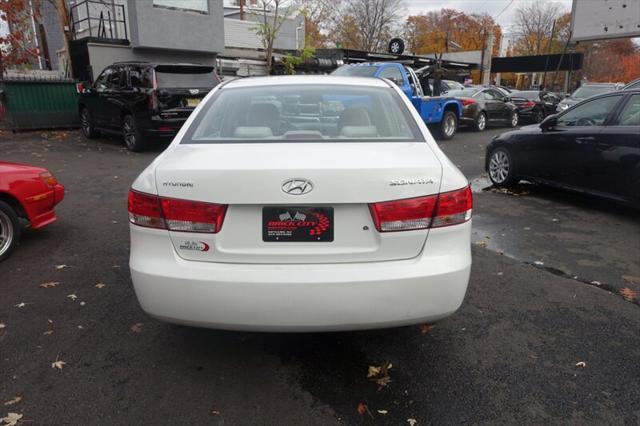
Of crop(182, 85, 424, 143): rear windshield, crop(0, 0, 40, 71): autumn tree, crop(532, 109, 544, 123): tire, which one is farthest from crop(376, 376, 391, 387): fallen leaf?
crop(532, 109, 544, 123): tire

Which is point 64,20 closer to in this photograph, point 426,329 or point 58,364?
point 58,364

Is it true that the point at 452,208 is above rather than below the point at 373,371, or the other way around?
above

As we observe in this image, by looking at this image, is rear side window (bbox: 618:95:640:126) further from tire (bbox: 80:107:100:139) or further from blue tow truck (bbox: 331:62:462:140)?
tire (bbox: 80:107:100:139)

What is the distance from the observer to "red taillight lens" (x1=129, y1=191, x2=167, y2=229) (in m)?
2.48

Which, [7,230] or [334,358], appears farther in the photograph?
[7,230]

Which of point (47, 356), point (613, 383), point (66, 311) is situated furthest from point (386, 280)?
point (66, 311)

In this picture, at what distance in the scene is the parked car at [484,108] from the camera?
16.6 m

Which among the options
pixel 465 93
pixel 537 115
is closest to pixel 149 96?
pixel 465 93

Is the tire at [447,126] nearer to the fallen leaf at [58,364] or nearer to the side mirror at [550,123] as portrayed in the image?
the side mirror at [550,123]

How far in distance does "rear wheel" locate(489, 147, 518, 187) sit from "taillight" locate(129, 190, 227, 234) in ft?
21.0

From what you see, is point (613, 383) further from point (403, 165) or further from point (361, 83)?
point (361, 83)

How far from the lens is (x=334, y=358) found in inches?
119

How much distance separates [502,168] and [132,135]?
800 cm

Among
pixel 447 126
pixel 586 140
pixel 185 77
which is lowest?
pixel 447 126
